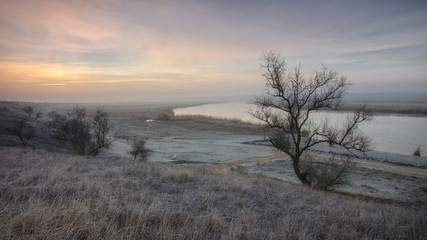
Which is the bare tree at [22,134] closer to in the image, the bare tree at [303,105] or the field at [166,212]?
the field at [166,212]

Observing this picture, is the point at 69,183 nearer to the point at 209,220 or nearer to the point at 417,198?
the point at 209,220

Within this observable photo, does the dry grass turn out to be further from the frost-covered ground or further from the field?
the frost-covered ground

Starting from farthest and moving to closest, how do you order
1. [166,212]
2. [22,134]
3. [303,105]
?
[22,134] < [303,105] < [166,212]

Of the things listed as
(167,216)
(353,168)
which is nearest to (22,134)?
(167,216)

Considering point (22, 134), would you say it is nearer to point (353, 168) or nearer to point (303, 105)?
point (303, 105)

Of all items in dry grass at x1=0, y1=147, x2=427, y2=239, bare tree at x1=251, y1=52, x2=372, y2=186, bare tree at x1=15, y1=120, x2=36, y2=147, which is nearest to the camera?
dry grass at x1=0, y1=147, x2=427, y2=239

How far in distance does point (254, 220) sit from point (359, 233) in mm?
1999

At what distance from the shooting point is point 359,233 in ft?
13.6

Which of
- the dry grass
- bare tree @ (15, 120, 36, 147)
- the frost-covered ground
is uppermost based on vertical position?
the dry grass

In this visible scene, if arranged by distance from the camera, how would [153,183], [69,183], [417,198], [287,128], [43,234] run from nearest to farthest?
[43,234]
[69,183]
[153,183]
[417,198]
[287,128]

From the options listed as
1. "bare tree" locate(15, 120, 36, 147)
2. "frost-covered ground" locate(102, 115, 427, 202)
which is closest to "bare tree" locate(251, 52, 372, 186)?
"frost-covered ground" locate(102, 115, 427, 202)

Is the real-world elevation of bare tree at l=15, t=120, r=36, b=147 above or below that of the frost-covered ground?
above

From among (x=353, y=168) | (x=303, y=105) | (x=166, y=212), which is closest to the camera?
(x=166, y=212)

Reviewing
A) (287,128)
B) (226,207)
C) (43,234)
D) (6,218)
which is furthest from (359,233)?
(287,128)
